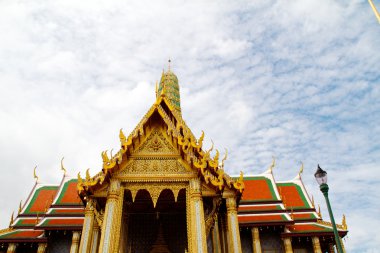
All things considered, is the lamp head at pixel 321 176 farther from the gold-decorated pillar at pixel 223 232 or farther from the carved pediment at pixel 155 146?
the carved pediment at pixel 155 146

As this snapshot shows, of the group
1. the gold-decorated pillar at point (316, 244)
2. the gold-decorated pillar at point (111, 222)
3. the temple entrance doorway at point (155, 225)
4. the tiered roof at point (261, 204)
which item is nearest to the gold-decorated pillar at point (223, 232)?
the temple entrance doorway at point (155, 225)

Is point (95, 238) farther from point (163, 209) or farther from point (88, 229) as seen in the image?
point (163, 209)

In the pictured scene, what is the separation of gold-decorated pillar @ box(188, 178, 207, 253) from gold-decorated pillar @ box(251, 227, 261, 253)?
668 cm

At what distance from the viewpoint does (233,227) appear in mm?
8805

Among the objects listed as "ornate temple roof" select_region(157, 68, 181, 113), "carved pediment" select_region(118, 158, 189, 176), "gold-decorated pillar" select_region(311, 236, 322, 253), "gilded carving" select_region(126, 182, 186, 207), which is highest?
"ornate temple roof" select_region(157, 68, 181, 113)

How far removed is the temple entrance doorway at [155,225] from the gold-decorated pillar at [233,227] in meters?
1.94

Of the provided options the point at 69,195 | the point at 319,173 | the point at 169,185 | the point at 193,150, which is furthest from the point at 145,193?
the point at 69,195

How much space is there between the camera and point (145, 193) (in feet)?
33.4

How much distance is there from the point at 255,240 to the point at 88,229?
27.0 feet

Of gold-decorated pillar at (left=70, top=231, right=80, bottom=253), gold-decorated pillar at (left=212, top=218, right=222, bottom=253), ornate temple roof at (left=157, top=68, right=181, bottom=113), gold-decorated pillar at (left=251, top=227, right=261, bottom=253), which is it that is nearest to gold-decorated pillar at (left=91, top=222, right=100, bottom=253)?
gold-decorated pillar at (left=212, top=218, right=222, bottom=253)

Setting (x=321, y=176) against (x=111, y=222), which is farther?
(x=111, y=222)

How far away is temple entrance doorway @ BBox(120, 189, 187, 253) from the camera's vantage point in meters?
10.9

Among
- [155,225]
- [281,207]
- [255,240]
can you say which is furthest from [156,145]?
[281,207]

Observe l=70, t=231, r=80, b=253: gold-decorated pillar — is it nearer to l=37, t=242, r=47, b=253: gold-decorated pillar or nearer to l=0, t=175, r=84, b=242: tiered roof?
l=0, t=175, r=84, b=242: tiered roof
